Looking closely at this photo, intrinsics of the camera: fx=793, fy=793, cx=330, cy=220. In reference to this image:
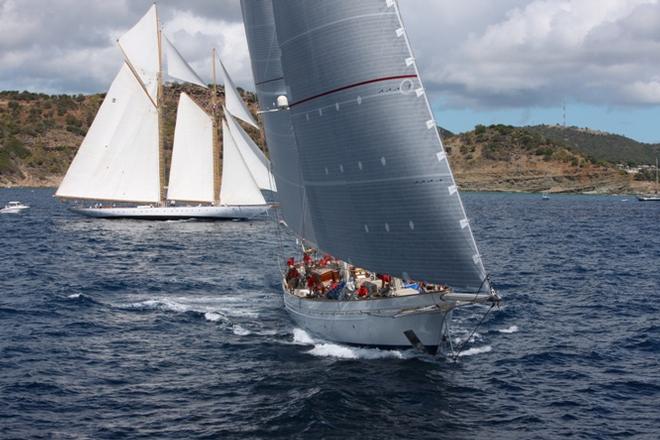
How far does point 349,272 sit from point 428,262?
873 cm

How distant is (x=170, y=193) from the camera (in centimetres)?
9300

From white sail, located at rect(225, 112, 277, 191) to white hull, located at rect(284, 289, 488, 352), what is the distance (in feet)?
182

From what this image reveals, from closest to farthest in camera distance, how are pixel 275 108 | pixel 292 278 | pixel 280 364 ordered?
pixel 280 364 → pixel 292 278 → pixel 275 108

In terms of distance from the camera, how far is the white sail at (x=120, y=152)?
297ft

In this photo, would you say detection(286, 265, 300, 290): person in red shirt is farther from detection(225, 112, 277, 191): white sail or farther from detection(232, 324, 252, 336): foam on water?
detection(225, 112, 277, 191): white sail

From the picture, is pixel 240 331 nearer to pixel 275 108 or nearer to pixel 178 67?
pixel 275 108

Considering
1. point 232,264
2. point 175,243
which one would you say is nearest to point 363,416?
point 232,264

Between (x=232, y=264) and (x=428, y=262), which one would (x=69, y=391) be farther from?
(x=232, y=264)

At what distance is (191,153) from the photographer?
91.3 m

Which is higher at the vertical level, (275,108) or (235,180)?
(275,108)

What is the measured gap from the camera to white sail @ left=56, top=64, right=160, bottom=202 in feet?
297

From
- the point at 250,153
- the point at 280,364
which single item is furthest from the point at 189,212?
the point at 280,364

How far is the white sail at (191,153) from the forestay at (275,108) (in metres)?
53.6

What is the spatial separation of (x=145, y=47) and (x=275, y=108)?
217 feet
